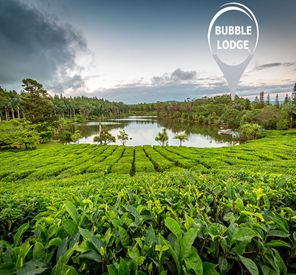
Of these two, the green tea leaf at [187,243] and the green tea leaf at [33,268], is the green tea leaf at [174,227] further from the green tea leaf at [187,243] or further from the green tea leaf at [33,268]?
the green tea leaf at [33,268]

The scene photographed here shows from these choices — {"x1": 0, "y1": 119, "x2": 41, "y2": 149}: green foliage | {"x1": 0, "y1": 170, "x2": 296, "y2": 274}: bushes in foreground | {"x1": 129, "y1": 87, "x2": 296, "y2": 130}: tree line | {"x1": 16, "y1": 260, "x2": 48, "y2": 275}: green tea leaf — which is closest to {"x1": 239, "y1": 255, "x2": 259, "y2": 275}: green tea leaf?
{"x1": 0, "y1": 170, "x2": 296, "y2": 274}: bushes in foreground

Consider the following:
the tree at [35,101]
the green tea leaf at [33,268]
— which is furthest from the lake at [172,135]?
the green tea leaf at [33,268]

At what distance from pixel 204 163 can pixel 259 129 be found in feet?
101

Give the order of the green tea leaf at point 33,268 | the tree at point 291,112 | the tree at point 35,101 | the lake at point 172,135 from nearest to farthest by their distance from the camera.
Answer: the green tea leaf at point 33,268
the tree at point 35,101
the lake at point 172,135
the tree at point 291,112

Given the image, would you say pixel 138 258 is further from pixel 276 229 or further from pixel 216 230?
pixel 276 229

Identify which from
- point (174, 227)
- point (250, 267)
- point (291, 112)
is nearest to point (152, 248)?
point (174, 227)

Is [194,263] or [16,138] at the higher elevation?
[194,263]

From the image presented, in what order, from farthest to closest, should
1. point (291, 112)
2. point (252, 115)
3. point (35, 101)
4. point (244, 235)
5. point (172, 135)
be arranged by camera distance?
point (172, 135), point (252, 115), point (291, 112), point (35, 101), point (244, 235)

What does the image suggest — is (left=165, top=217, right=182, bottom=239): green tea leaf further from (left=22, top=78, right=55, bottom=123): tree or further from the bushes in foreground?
(left=22, top=78, right=55, bottom=123): tree

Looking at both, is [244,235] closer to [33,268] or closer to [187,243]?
[187,243]

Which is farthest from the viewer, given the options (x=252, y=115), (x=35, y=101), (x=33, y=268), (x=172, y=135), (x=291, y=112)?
(x=172, y=135)

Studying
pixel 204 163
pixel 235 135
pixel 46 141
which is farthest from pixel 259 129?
pixel 46 141

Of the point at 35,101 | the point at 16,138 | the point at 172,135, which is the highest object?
the point at 35,101

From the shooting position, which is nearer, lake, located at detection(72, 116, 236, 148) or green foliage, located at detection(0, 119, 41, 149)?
green foliage, located at detection(0, 119, 41, 149)
